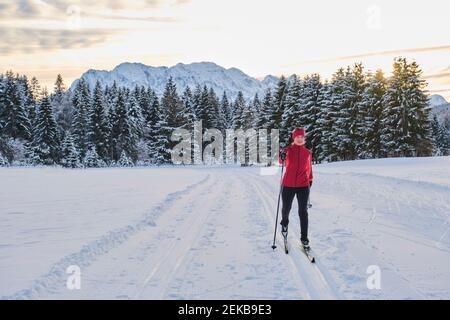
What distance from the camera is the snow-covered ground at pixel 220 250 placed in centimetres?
507

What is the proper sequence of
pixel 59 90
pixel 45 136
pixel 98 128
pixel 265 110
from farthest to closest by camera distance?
1. pixel 59 90
2. pixel 98 128
3. pixel 265 110
4. pixel 45 136

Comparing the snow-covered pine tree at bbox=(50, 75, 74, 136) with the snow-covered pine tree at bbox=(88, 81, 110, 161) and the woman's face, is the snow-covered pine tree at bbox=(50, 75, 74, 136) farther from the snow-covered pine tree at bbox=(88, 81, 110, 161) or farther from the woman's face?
the woman's face

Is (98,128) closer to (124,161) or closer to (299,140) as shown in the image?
→ (124,161)

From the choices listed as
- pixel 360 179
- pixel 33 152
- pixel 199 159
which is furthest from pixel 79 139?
pixel 360 179

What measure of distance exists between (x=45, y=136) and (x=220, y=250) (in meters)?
56.0

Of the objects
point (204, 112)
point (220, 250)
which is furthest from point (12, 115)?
point (220, 250)

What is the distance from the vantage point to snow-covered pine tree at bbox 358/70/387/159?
4438 centimetres

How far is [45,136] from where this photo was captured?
56.2 meters

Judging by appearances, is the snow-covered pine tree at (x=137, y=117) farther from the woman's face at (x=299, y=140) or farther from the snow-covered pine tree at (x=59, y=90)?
the woman's face at (x=299, y=140)

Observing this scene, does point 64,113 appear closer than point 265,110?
No

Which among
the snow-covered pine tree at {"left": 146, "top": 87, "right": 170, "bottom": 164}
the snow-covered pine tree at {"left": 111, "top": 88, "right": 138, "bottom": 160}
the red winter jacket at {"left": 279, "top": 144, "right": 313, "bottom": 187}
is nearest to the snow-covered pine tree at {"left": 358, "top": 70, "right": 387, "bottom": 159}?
the snow-covered pine tree at {"left": 146, "top": 87, "right": 170, "bottom": 164}

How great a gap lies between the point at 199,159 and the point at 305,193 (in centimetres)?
5846

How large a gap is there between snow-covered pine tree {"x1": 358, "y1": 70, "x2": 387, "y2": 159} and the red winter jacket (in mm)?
39683
